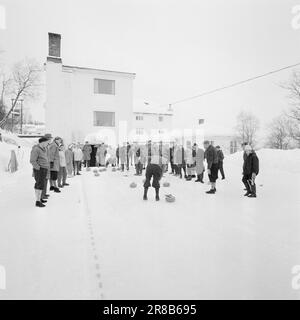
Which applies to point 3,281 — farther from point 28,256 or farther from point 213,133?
point 213,133

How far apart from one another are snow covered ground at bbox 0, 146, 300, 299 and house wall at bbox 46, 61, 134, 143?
17103mm

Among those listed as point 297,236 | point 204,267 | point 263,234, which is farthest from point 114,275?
point 297,236

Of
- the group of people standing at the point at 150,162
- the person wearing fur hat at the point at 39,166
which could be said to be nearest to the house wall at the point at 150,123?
the group of people standing at the point at 150,162

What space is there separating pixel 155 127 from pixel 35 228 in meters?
34.4

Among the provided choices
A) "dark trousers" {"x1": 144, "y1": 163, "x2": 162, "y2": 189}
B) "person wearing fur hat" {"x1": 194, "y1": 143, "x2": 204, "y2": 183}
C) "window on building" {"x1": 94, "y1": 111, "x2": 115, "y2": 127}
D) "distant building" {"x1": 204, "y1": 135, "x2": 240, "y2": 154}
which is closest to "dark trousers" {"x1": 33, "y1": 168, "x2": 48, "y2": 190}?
"dark trousers" {"x1": 144, "y1": 163, "x2": 162, "y2": 189}

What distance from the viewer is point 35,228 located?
17.9ft

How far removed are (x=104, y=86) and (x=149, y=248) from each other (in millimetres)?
24142

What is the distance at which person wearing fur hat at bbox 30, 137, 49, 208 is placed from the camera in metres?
7.32

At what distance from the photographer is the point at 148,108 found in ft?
131

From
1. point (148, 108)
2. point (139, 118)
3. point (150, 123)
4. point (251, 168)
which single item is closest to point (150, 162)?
point (251, 168)

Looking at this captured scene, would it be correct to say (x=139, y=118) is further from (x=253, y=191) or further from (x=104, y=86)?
(x=253, y=191)

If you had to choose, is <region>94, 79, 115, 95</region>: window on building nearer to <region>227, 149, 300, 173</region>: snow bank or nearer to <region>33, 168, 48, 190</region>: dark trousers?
<region>227, 149, 300, 173</region>: snow bank

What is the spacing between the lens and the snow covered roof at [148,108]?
39.2 meters

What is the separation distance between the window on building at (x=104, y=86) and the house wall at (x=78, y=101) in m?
0.36
